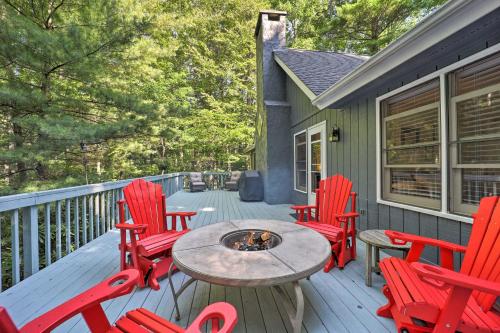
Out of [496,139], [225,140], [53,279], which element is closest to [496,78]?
[496,139]

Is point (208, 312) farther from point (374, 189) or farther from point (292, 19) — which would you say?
point (292, 19)

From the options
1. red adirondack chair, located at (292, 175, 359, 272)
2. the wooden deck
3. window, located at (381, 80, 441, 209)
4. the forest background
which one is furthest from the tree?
window, located at (381, 80, 441, 209)

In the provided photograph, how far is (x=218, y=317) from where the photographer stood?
0.92m

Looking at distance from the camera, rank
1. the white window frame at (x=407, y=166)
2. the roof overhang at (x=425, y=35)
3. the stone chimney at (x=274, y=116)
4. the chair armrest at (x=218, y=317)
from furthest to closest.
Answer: the stone chimney at (x=274, y=116) → the white window frame at (x=407, y=166) → the roof overhang at (x=425, y=35) → the chair armrest at (x=218, y=317)

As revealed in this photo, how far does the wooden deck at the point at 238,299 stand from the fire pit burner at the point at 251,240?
1.43ft

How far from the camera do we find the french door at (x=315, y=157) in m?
4.90

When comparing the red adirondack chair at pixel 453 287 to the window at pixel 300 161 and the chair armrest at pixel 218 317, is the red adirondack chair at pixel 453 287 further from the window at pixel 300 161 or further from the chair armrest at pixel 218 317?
the window at pixel 300 161

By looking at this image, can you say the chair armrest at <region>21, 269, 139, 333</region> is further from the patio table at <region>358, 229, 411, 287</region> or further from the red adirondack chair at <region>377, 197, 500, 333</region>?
the patio table at <region>358, 229, 411, 287</region>

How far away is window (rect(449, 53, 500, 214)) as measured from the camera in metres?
1.98

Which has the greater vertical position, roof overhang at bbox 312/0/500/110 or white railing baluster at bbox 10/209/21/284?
roof overhang at bbox 312/0/500/110

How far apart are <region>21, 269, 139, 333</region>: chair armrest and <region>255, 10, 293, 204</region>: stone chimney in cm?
552

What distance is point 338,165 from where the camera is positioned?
437 cm

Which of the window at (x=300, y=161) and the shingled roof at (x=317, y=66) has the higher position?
the shingled roof at (x=317, y=66)

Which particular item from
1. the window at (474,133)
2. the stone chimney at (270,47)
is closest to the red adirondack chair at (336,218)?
the window at (474,133)
